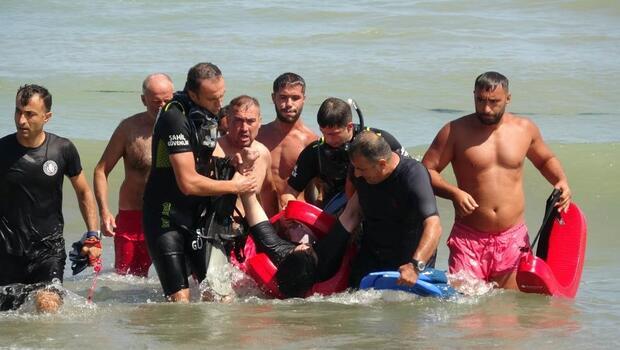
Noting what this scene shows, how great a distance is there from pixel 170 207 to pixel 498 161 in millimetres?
2161

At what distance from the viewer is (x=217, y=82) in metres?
7.06

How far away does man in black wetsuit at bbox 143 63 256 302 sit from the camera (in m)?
6.99

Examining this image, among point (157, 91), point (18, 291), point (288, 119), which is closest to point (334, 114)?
point (288, 119)

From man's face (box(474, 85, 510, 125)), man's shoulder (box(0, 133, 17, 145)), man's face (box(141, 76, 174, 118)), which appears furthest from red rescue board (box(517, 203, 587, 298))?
man's shoulder (box(0, 133, 17, 145))

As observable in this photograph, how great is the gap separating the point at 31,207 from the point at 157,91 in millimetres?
1547

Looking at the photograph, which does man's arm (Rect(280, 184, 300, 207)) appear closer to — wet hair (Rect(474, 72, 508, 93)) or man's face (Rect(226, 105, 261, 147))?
man's face (Rect(226, 105, 261, 147))

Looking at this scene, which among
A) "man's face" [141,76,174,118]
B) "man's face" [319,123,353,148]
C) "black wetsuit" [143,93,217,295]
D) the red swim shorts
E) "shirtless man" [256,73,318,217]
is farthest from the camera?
the red swim shorts

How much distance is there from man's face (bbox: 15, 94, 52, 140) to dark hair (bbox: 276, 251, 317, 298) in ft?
5.59

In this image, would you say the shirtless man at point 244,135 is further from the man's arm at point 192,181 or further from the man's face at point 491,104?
the man's face at point 491,104

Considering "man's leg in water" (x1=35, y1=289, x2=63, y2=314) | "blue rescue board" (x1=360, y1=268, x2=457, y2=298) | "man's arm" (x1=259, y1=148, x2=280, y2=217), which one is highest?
"man's arm" (x1=259, y1=148, x2=280, y2=217)

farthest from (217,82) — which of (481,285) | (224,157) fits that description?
(481,285)

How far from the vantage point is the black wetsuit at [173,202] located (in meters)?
7.05

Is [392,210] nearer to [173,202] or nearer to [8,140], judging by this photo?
[173,202]

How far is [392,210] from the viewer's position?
24.0 feet
